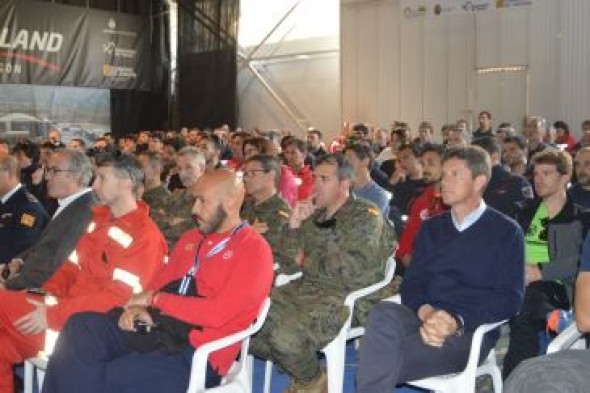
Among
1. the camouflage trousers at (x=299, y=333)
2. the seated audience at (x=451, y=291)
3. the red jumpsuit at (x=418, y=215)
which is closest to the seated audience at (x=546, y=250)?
the seated audience at (x=451, y=291)

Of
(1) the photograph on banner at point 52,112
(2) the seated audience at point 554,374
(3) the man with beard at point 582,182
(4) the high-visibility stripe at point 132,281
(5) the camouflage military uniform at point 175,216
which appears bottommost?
(2) the seated audience at point 554,374

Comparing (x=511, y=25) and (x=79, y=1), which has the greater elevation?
(x=79, y=1)

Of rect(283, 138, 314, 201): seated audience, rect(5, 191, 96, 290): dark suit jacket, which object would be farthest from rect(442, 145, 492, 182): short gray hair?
rect(283, 138, 314, 201): seated audience

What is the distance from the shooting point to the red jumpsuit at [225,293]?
2.63m

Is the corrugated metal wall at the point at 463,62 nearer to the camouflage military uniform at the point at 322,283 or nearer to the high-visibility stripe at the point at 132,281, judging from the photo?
the camouflage military uniform at the point at 322,283

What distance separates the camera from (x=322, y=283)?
11.7 feet

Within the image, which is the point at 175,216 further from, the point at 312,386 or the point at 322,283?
the point at 312,386

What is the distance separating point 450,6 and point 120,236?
27.8ft

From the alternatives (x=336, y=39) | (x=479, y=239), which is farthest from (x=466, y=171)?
(x=336, y=39)

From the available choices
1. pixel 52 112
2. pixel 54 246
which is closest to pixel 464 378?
pixel 54 246

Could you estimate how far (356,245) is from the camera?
347cm

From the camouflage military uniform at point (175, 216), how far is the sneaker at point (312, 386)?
5.00 ft

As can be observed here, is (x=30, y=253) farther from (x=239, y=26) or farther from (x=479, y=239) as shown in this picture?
(x=239, y=26)

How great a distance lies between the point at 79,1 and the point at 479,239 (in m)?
13.6
